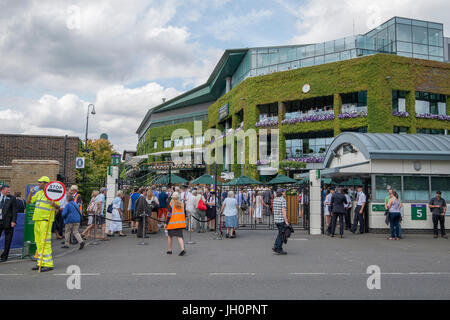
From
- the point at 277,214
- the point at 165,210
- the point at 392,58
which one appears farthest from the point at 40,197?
the point at 392,58

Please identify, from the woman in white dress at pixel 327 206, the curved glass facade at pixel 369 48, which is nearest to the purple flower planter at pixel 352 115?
the curved glass facade at pixel 369 48

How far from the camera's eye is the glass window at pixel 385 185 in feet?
50.4

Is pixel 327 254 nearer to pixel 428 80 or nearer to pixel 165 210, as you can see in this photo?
pixel 165 210

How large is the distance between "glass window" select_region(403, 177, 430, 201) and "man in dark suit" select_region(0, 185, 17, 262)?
14.0 metres

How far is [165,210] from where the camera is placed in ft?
55.3

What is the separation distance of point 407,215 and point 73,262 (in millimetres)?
12592

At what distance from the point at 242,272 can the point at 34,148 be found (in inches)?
760

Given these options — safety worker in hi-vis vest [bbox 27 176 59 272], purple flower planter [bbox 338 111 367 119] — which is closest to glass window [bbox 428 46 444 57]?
purple flower planter [bbox 338 111 367 119]

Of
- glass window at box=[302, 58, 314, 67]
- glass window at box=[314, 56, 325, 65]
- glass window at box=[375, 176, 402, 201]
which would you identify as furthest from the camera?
glass window at box=[302, 58, 314, 67]

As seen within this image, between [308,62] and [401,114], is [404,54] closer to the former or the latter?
[401,114]

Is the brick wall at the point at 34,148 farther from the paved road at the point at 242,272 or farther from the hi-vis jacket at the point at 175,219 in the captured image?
the hi-vis jacket at the point at 175,219

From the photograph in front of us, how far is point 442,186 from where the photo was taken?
1575cm

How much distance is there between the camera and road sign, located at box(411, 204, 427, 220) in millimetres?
15203

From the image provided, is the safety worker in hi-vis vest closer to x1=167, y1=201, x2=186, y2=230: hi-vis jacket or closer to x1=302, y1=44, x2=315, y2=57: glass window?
x1=167, y1=201, x2=186, y2=230: hi-vis jacket
